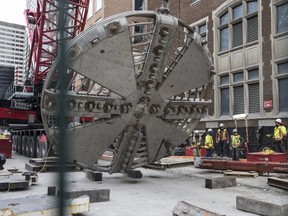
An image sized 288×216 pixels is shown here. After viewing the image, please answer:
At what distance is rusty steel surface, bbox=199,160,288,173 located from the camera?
8974 millimetres

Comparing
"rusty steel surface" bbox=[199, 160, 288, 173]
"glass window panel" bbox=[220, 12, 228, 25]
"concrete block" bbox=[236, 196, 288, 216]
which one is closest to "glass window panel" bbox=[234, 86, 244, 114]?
"glass window panel" bbox=[220, 12, 228, 25]

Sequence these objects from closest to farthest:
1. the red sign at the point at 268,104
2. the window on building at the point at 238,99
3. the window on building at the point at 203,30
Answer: the red sign at the point at 268,104 < the window on building at the point at 238,99 < the window on building at the point at 203,30

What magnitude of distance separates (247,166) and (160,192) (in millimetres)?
3361

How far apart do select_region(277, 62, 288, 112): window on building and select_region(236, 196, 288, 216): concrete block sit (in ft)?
38.7

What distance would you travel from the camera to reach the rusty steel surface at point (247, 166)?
897 centimetres

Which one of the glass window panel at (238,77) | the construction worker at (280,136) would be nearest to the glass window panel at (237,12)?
the glass window panel at (238,77)

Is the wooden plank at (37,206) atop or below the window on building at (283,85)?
below

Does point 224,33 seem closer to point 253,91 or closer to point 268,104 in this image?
point 253,91

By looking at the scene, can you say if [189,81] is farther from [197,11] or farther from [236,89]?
[197,11]

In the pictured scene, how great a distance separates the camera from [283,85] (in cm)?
1691

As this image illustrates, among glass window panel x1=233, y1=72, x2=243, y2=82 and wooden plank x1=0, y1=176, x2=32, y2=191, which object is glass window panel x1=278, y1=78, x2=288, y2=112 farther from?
wooden plank x1=0, y1=176, x2=32, y2=191

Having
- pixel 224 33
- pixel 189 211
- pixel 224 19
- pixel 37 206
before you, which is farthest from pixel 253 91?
pixel 37 206

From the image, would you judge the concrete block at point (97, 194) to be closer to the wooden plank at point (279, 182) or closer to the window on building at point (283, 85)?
the wooden plank at point (279, 182)

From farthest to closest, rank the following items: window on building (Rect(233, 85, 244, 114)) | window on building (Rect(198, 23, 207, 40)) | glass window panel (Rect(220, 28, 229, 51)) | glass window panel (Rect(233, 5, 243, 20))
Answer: window on building (Rect(198, 23, 207, 40)), glass window panel (Rect(220, 28, 229, 51)), glass window panel (Rect(233, 5, 243, 20)), window on building (Rect(233, 85, 244, 114))
